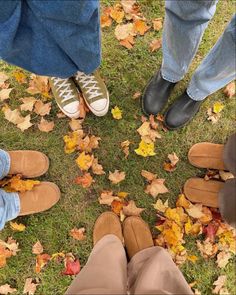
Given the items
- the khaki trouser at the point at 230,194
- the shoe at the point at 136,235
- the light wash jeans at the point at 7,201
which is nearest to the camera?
the khaki trouser at the point at 230,194

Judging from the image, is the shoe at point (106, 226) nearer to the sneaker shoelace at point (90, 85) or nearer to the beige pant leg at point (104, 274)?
the beige pant leg at point (104, 274)

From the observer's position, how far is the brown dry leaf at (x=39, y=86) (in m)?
2.33

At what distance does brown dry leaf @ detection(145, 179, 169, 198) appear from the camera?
7.36ft

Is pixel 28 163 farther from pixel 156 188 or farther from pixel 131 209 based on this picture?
pixel 156 188

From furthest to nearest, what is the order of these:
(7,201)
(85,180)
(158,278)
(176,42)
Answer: (85,180) → (7,201) → (176,42) → (158,278)

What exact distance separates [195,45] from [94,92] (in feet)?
2.39

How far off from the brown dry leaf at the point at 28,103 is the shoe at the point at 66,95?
21 centimetres

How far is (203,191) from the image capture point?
85.4 inches

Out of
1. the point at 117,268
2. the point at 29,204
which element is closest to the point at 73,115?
the point at 29,204

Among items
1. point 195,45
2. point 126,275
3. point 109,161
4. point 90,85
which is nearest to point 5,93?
point 90,85

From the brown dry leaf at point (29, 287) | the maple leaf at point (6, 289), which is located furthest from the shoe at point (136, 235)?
the maple leaf at point (6, 289)

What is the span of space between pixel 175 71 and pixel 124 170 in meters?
0.71

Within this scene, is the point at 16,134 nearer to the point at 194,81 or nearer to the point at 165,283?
the point at 194,81

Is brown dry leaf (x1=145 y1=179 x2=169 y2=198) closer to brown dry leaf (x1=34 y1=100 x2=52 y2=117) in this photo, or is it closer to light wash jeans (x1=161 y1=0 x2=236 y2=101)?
light wash jeans (x1=161 y1=0 x2=236 y2=101)
